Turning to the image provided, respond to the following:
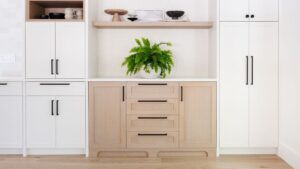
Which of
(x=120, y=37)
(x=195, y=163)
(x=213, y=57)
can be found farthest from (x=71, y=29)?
(x=195, y=163)

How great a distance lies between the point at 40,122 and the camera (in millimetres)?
3838

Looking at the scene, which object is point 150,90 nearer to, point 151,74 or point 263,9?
point 151,74

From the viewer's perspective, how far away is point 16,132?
12.6ft

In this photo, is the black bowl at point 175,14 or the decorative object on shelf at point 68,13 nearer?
the decorative object on shelf at point 68,13

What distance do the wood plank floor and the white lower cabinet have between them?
0.57 ft

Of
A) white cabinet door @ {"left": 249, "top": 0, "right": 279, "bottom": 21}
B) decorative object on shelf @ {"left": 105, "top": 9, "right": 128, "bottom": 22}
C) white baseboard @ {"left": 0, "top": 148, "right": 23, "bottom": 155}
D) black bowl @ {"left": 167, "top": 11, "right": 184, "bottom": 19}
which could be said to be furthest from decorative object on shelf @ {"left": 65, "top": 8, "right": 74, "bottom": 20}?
white cabinet door @ {"left": 249, "top": 0, "right": 279, "bottom": 21}

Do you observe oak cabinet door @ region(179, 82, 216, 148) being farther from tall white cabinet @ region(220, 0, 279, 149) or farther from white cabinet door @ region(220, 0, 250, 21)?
white cabinet door @ region(220, 0, 250, 21)

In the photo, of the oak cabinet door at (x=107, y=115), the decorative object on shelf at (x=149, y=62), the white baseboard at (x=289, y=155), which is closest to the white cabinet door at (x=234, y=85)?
the white baseboard at (x=289, y=155)

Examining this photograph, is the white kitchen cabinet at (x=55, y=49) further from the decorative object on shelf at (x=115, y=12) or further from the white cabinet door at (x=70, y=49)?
the decorative object on shelf at (x=115, y=12)

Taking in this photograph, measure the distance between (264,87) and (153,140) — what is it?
135cm

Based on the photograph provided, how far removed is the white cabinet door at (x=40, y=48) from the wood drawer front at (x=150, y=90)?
0.89m

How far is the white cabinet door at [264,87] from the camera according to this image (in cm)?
382

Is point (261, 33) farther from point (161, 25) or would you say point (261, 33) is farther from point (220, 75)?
point (161, 25)

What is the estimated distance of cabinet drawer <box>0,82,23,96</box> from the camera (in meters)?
3.82
